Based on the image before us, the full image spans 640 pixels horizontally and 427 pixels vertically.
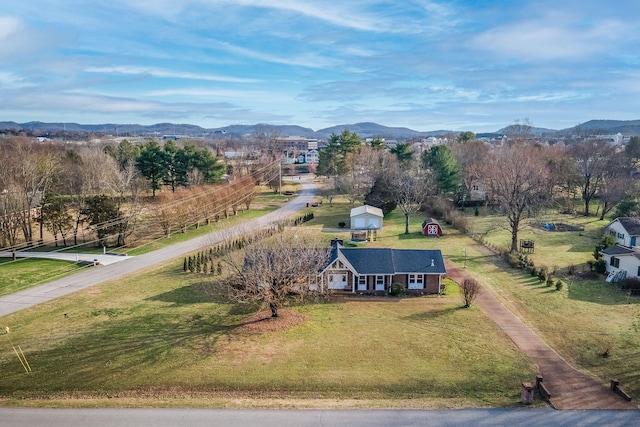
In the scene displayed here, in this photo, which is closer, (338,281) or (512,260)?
(338,281)

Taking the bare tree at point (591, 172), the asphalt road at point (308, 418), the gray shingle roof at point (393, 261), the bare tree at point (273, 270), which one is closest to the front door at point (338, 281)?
the gray shingle roof at point (393, 261)

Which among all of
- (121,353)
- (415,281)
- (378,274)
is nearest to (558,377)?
(415,281)

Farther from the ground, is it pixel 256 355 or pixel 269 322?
pixel 269 322

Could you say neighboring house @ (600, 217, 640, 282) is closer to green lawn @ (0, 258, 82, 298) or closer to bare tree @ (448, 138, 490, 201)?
bare tree @ (448, 138, 490, 201)

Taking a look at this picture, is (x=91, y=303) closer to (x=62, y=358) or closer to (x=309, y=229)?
(x=62, y=358)

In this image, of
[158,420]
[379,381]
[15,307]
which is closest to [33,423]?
[158,420]

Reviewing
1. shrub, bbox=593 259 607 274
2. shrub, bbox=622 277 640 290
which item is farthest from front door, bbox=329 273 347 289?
shrub, bbox=593 259 607 274

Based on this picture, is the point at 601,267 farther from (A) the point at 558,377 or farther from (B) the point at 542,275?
(A) the point at 558,377
